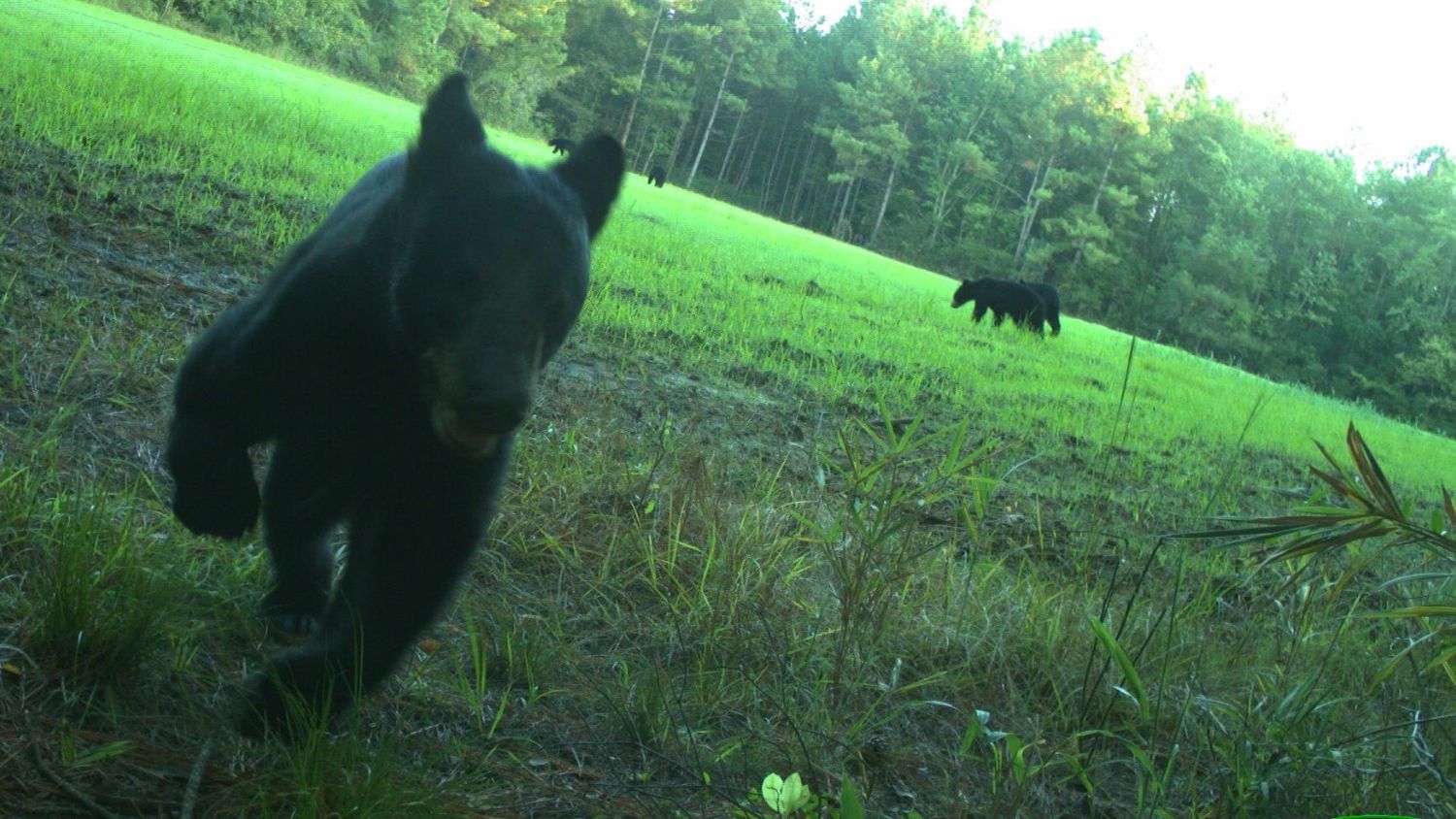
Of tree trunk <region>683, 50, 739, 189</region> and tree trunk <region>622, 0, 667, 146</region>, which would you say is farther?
tree trunk <region>683, 50, 739, 189</region>

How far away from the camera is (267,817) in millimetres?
1614

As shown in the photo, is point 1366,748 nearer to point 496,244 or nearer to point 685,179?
A: point 496,244

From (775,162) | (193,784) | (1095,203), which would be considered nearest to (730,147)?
(775,162)

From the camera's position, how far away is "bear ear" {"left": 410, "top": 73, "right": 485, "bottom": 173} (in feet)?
7.87

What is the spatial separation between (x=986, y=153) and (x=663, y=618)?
2589 inches

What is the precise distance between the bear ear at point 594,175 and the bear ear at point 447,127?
34 centimetres

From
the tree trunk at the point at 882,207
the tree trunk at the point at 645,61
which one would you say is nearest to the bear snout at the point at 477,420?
the tree trunk at the point at 645,61

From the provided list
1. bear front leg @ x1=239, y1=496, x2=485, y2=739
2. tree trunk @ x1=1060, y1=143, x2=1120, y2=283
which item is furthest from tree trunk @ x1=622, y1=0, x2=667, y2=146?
bear front leg @ x1=239, y1=496, x2=485, y2=739

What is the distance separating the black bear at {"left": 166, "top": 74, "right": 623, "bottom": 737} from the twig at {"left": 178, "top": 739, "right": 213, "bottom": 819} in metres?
0.21

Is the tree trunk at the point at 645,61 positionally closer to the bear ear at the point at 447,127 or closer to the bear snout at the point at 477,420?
the bear ear at the point at 447,127

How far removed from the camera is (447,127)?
7.97 ft

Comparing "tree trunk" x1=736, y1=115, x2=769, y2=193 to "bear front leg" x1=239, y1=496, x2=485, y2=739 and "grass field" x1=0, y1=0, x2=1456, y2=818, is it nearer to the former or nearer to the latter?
"grass field" x1=0, y1=0, x2=1456, y2=818

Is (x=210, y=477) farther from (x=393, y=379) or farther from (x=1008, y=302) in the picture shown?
(x=1008, y=302)

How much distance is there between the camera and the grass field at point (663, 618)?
78.8 inches
